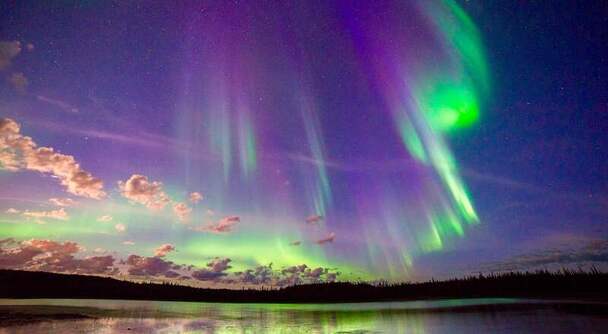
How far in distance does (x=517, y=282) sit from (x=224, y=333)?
8242 inches

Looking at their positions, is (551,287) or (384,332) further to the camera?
(551,287)

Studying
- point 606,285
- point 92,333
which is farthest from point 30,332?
point 606,285

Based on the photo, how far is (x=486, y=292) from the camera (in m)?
198

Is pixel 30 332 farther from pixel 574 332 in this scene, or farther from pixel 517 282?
pixel 517 282

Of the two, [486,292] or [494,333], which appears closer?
[494,333]

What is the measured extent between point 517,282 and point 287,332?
676 feet

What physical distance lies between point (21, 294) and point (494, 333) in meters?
250

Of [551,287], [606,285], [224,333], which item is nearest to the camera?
[224,333]

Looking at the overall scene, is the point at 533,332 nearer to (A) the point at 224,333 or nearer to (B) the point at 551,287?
(A) the point at 224,333

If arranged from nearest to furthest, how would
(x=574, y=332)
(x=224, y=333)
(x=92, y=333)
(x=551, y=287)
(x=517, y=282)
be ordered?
(x=574, y=332)
(x=92, y=333)
(x=224, y=333)
(x=551, y=287)
(x=517, y=282)

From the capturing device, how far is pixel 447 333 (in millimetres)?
26438

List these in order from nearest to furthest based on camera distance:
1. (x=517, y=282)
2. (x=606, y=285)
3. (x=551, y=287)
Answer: (x=606, y=285) < (x=551, y=287) < (x=517, y=282)

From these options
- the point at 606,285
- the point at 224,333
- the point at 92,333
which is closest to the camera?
the point at 92,333

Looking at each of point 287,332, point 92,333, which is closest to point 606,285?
point 287,332
